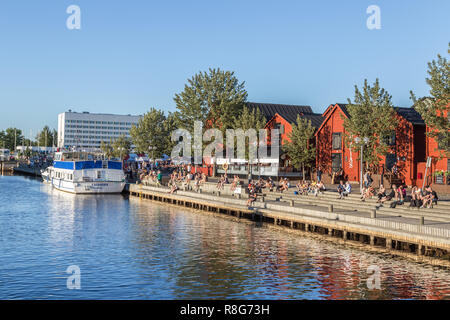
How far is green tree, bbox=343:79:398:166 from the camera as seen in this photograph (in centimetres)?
4678

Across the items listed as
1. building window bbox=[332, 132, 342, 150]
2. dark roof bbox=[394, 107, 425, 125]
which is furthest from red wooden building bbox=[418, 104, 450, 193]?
building window bbox=[332, 132, 342, 150]

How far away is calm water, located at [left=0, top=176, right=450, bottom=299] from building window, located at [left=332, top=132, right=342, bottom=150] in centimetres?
2053

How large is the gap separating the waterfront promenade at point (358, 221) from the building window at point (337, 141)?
13.6 metres

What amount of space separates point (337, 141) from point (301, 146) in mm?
4767

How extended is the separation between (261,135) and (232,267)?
1653 inches

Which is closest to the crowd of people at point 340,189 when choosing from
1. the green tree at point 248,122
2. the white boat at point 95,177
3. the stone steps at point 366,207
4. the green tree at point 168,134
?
the stone steps at point 366,207

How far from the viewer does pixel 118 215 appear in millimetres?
44688

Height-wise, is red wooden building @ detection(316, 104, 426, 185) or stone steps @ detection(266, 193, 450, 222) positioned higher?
red wooden building @ detection(316, 104, 426, 185)

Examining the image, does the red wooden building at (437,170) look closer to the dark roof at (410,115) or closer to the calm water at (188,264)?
the dark roof at (410,115)

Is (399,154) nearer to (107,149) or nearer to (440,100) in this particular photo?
(440,100)

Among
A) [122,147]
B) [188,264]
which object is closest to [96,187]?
[188,264]

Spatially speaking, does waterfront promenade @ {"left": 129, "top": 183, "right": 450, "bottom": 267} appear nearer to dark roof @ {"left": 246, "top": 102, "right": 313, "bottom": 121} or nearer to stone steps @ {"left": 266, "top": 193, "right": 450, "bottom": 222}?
stone steps @ {"left": 266, "top": 193, "right": 450, "bottom": 222}

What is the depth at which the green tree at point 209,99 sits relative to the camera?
230ft

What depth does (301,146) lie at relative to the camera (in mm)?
58875
